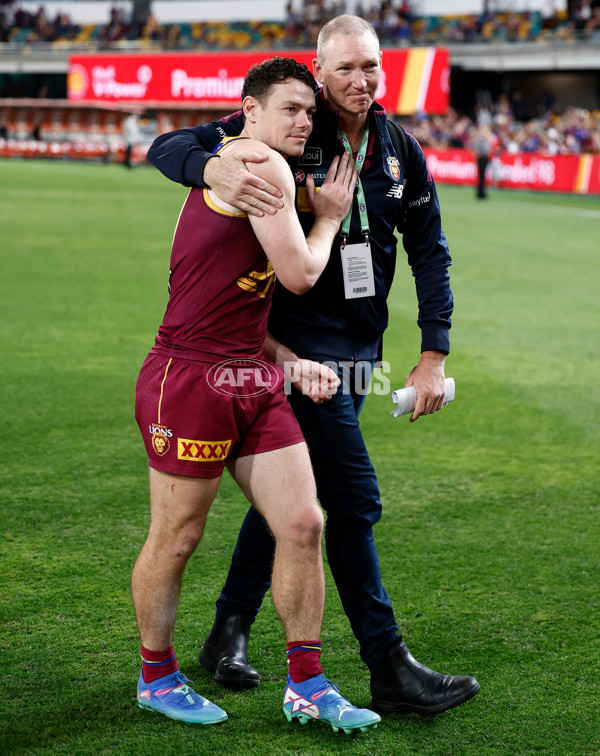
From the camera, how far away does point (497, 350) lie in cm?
884

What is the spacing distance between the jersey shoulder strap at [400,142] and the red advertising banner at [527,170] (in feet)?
80.0

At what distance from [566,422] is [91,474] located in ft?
11.0

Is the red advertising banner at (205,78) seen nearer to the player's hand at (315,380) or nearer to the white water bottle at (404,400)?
the white water bottle at (404,400)

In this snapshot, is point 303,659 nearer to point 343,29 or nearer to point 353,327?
point 353,327

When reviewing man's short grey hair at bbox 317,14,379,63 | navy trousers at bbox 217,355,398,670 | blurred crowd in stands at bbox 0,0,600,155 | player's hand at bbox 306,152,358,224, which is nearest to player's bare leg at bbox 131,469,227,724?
navy trousers at bbox 217,355,398,670

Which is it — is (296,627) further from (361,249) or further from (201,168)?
(201,168)

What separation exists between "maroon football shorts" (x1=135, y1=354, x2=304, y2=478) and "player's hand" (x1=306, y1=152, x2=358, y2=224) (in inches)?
21.0

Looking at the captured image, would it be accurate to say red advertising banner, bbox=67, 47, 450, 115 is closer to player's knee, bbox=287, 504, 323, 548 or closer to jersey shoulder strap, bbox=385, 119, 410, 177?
jersey shoulder strap, bbox=385, 119, 410, 177

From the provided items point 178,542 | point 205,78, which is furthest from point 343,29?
point 205,78

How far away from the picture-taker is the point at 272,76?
2.79m

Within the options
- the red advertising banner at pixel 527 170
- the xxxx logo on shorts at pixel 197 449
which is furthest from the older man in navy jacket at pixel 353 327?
the red advertising banner at pixel 527 170

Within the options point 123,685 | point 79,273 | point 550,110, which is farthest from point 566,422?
point 550,110

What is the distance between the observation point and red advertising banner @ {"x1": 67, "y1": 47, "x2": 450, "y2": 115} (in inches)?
1453

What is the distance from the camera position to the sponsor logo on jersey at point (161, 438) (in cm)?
287
